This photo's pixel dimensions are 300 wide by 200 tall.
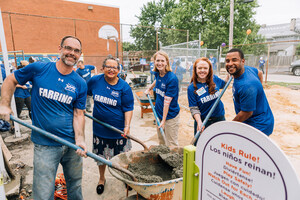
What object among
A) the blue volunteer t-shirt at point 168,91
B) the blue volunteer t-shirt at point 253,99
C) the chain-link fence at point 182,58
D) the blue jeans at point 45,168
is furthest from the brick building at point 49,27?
the blue volunteer t-shirt at point 253,99

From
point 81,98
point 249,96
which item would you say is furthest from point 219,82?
point 81,98

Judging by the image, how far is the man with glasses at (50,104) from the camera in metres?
1.92

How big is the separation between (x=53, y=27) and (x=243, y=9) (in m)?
19.2

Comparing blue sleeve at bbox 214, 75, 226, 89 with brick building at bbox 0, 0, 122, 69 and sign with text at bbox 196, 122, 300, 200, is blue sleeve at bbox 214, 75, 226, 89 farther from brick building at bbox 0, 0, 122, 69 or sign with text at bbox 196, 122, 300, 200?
brick building at bbox 0, 0, 122, 69

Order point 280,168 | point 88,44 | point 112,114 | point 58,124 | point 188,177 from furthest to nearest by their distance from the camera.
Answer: point 88,44, point 112,114, point 58,124, point 188,177, point 280,168

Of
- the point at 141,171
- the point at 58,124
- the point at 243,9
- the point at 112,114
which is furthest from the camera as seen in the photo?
the point at 243,9

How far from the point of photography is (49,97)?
196cm

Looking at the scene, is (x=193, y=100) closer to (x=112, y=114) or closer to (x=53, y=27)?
(x=112, y=114)

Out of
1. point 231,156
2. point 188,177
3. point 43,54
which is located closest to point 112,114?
point 188,177

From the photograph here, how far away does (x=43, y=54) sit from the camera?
16203 mm

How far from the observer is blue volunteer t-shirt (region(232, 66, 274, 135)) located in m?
2.15

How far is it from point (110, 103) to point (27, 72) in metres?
1.06

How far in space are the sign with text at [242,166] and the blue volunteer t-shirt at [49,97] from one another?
1.54 m

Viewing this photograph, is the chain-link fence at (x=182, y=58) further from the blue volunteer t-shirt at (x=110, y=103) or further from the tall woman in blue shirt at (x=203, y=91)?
the blue volunteer t-shirt at (x=110, y=103)
